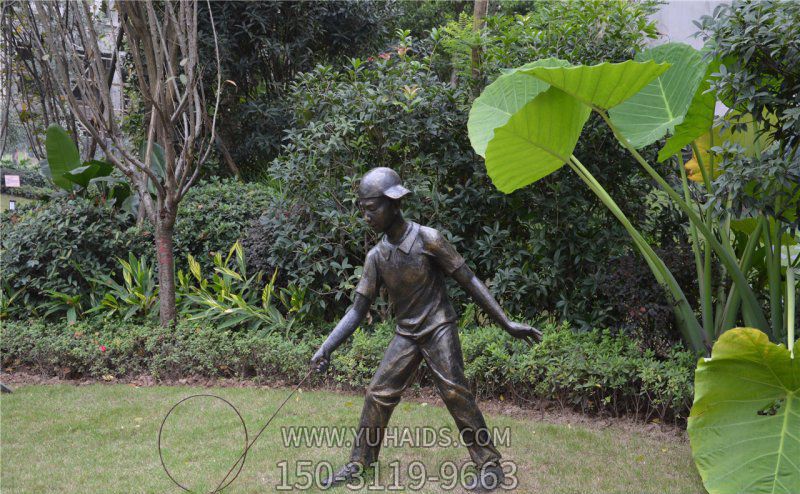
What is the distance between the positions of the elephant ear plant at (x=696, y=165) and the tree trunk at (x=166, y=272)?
11.1 ft

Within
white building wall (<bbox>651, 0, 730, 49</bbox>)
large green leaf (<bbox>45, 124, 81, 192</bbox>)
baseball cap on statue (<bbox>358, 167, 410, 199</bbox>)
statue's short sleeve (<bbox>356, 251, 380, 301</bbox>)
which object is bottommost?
statue's short sleeve (<bbox>356, 251, 380, 301</bbox>)

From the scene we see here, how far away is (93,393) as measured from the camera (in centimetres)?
572

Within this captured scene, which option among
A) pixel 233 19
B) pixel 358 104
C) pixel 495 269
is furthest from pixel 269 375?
pixel 233 19

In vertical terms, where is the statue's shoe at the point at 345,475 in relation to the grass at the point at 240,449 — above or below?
above

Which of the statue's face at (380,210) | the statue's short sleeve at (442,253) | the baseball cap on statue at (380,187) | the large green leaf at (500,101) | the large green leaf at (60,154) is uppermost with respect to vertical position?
the large green leaf at (500,101)

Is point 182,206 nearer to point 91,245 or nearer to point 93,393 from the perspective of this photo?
point 91,245

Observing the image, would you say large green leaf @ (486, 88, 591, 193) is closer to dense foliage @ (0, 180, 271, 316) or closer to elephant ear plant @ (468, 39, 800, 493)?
elephant ear plant @ (468, 39, 800, 493)

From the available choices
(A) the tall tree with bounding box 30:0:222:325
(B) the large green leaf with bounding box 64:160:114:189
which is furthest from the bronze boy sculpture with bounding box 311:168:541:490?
(B) the large green leaf with bounding box 64:160:114:189

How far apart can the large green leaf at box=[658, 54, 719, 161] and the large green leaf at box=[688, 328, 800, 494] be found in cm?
184

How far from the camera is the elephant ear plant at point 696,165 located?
10.8ft

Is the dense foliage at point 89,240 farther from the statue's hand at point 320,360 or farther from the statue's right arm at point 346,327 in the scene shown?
the statue's hand at point 320,360

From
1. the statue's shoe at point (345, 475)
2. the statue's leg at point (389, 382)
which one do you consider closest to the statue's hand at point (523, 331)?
the statue's leg at point (389, 382)

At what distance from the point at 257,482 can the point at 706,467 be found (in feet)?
8.30

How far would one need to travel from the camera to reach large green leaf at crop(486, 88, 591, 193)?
13.9 ft
